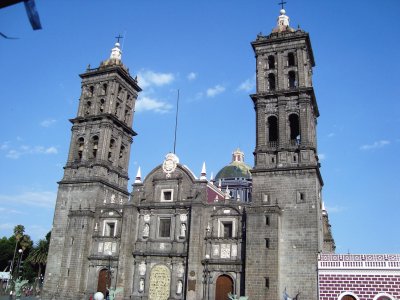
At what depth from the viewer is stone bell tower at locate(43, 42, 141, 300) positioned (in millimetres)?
34812

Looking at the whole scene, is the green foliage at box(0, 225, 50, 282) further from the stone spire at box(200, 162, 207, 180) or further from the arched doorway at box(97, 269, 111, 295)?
the stone spire at box(200, 162, 207, 180)

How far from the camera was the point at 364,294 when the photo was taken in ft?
87.7

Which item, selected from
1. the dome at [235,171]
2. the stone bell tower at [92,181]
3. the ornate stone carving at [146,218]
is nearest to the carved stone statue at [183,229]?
the ornate stone carving at [146,218]

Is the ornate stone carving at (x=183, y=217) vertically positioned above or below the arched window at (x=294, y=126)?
below

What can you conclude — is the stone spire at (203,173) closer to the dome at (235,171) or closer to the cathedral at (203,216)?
the cathedral at (203,216)

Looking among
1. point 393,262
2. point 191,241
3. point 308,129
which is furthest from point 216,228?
point 393,262

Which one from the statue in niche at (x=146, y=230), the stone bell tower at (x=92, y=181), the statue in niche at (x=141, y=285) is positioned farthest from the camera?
the stone bell tower at (x=92, y=181)

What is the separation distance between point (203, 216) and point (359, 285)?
12172 millimetres

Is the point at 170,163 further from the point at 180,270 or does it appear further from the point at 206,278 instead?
the point at 206,278

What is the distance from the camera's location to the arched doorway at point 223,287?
100 feet

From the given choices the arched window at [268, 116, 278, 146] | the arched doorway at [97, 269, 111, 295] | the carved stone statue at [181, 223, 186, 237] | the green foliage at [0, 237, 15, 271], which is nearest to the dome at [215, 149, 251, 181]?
the arched window at [268, 116, 278, 146]

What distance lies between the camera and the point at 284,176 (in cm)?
3152

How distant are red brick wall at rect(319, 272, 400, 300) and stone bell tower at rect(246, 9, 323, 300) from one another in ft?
2.57

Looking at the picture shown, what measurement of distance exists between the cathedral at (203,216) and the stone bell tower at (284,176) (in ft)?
0.24
